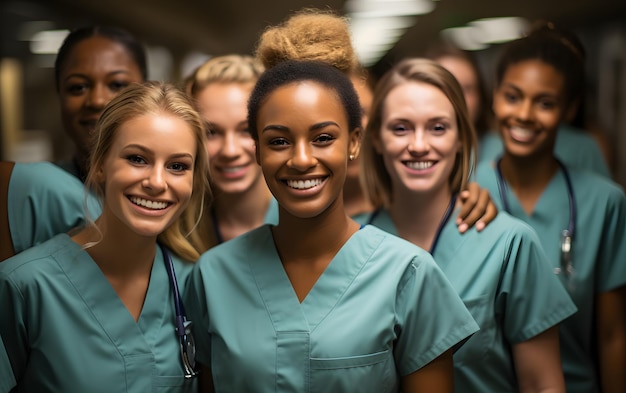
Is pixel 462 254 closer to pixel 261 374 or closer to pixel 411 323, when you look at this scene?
pixel 411 323

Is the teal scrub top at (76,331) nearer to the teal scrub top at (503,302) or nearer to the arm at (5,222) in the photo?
the arm at (5,222)

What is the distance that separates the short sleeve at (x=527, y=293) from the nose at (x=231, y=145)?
2.12 ft

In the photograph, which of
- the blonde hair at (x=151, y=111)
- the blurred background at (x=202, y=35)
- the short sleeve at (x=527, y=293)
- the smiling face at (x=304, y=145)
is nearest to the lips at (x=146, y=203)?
the blonde hair at (x=151, y=111)

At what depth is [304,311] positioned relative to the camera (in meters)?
1.19

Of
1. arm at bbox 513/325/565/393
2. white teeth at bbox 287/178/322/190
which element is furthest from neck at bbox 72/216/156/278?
arm at bbox 513/325/565/393

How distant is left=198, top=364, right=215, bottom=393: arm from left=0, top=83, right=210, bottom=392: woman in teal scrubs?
31 millimetres

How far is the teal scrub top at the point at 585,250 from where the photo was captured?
1558 mm

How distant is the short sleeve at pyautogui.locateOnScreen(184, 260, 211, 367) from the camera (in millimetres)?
1281

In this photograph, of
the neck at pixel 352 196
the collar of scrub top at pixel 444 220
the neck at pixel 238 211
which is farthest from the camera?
the neck at pixel 352 196

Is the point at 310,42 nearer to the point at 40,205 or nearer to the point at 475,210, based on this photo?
the point at 475,210

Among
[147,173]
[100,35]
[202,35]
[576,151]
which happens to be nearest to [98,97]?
[100,35]

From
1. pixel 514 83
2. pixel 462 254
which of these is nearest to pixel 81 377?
pixel 462 254

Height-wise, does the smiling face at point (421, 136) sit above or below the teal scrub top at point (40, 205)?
above

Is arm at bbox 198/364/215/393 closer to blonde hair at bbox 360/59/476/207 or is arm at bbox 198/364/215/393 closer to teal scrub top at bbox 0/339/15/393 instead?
teal scrub top at bbox 0/339/15/393
